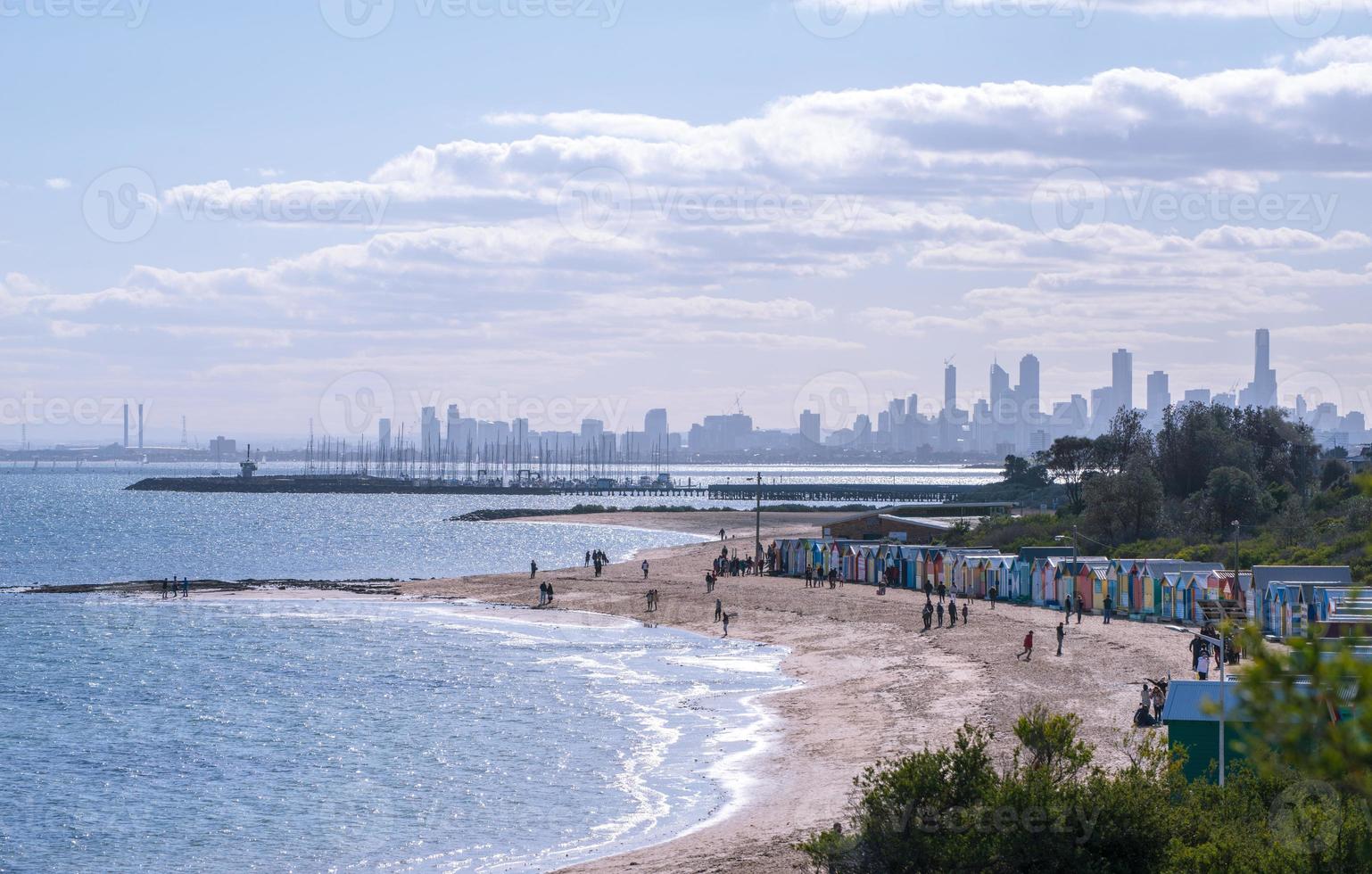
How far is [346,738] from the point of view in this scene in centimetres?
3175

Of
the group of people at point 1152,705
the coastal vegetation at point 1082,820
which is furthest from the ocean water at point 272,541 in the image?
the coastal vegetation at point 1082,820

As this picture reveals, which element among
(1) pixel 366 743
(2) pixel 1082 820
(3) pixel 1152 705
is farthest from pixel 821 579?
(2) pixel 1082 820

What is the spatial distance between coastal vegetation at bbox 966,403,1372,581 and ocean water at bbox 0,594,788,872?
20098 mm

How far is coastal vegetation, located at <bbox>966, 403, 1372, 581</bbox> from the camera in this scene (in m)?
54.6

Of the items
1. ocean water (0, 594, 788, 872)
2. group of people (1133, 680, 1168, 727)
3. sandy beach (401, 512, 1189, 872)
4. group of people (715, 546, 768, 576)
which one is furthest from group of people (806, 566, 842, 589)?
group of people (1133, 680, 1168, 727)

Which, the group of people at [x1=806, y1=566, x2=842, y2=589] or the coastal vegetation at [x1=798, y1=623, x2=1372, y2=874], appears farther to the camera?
the group of people at [x1=806, y1=566, x2=842, y2=589]

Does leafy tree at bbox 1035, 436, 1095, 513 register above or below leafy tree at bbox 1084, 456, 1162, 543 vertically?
above

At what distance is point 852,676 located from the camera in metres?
37.4

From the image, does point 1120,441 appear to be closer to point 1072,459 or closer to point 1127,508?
point 1072,459

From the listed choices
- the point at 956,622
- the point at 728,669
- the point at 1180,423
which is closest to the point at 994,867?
the point at 728,669

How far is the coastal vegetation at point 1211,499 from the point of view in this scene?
179 feet

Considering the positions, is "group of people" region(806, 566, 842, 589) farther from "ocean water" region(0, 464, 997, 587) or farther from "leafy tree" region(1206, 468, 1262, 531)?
"ocean water" region(0, 464, 997, 587)

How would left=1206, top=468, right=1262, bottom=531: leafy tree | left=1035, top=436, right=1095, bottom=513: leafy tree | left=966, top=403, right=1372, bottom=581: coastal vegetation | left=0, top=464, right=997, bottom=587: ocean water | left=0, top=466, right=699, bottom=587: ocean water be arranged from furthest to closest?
left=1035, top=436, right=1095, bottom=513: leafy tree
left=0, top=464, right=997, bottom=587: ocean water
left=0, top=466, right=699, bottom=587: ocean water
left=1206, top=468, right=1262, bottom=531: leafy tree
left=966, top=403, right=1372, bottom=581: coastal vegetation

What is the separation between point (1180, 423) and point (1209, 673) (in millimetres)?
58098
